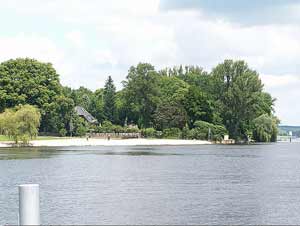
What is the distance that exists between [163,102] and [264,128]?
23690 mm

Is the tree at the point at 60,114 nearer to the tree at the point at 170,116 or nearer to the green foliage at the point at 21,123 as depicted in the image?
the tree at the point at 170,116

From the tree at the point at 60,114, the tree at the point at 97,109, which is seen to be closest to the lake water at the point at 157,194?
the tree at the point at 60,114

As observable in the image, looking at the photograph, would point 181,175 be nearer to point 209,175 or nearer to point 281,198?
point 209,175

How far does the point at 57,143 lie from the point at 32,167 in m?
53.0

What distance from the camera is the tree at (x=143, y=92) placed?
14038 cm

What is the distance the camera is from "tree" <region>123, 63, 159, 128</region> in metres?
140

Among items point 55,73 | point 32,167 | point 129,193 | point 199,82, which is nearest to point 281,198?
point 129,193

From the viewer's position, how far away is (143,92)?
141 metres

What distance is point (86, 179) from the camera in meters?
38.7

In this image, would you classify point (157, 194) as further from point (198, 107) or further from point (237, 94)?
point (198, 107)

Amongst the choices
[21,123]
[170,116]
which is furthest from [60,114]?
[21,123]

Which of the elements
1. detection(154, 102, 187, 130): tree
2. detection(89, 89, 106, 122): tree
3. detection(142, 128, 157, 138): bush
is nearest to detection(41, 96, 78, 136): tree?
detection(142, 128, 157, 138): bush

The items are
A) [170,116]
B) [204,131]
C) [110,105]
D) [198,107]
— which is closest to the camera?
[204,131]

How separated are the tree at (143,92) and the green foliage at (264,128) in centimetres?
2394
